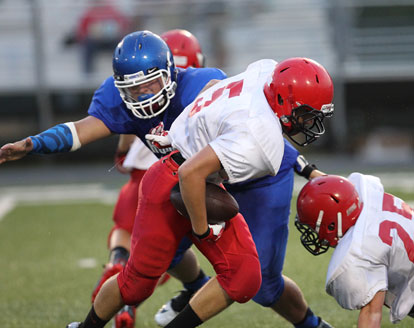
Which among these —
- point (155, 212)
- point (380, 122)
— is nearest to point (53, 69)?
point (380, 122)

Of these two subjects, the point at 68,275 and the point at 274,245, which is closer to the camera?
the point at 274,245

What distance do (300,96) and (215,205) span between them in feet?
1.76

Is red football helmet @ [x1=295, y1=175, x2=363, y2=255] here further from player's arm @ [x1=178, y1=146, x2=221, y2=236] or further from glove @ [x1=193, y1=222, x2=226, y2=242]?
player's arm @ [x1=178, y1=146, x2=221, y2=236]

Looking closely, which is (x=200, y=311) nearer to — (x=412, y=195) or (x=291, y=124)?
(x=291, y=124)

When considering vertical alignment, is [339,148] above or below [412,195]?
below

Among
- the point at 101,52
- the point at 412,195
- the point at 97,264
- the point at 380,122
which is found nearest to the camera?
the point at 97,264

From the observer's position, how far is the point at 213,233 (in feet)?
9.60

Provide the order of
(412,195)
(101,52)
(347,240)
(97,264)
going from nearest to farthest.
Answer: (347,240) → (97,264) → (412,195) → (101,52)

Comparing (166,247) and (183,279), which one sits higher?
(166,247)

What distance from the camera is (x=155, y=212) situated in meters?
3.05

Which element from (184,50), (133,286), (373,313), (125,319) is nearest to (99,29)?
(184,50)

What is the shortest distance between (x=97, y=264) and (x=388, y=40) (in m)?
7.96

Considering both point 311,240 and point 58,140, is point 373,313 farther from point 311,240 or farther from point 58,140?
point 58,140

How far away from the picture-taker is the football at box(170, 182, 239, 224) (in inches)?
115
